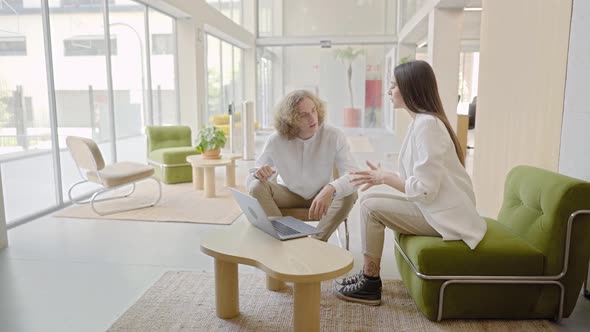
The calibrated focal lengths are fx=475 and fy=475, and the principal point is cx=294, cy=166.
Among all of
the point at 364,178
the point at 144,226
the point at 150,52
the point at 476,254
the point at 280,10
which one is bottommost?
the point at 144,226

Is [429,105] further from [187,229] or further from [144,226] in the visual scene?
[144,226]

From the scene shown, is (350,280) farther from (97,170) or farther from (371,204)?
(97,170)

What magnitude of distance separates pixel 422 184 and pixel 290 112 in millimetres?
1060

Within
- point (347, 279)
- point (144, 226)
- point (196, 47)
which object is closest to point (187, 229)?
point (144, 226)

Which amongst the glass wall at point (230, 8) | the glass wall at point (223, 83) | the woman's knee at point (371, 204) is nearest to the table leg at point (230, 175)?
the glass wall at point (223, 83)

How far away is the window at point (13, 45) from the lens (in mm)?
4477

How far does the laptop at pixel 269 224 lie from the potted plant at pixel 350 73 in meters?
12.6

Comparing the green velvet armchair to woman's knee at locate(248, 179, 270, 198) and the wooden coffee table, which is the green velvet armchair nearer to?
the wooden coffee table

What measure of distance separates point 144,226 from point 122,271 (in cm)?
119

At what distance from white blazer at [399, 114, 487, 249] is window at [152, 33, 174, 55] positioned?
6.72 meters

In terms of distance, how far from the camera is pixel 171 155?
21.0 feet

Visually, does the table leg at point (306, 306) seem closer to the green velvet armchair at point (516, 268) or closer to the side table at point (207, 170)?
the green velvet armchair at point (516, 268)

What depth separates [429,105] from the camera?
8.31 ft

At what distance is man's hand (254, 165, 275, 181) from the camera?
3076 millimetres
